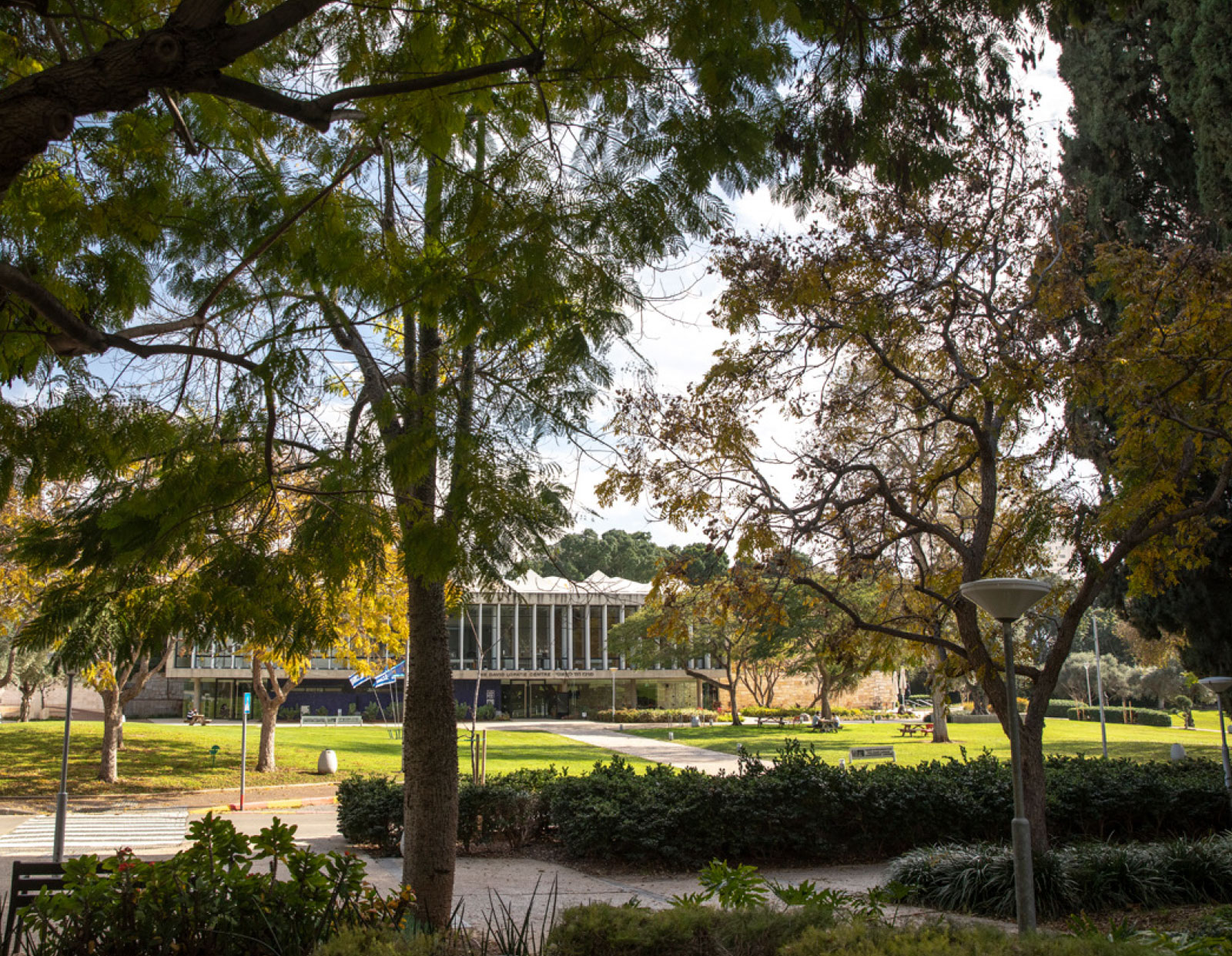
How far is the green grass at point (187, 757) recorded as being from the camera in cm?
2111

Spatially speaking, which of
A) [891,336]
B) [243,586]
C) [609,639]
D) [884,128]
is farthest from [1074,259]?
[609,639]

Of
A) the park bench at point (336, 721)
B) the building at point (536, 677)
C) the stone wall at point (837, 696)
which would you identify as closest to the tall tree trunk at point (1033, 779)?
the park bench at point (336, 721)

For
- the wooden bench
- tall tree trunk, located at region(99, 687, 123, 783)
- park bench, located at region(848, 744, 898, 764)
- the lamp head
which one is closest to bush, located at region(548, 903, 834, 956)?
the wooden bench

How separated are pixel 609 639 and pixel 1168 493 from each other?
4342cm

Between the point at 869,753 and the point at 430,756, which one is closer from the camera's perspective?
the point at 430,756

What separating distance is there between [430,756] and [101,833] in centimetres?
1113

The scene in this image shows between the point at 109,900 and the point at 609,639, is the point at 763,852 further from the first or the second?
the point at 609,639

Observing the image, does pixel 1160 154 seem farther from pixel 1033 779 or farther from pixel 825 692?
pixel 825 692

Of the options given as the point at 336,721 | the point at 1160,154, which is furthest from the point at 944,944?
the point at 336,721

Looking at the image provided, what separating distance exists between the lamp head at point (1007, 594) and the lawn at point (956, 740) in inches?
806

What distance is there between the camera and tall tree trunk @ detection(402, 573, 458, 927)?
7957 millimetres

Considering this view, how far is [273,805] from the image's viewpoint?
19891mm

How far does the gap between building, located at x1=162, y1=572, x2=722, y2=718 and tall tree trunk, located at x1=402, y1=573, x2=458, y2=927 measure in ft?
152

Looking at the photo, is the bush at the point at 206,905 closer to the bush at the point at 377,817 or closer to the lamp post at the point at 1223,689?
the bush at the point at 377,817
